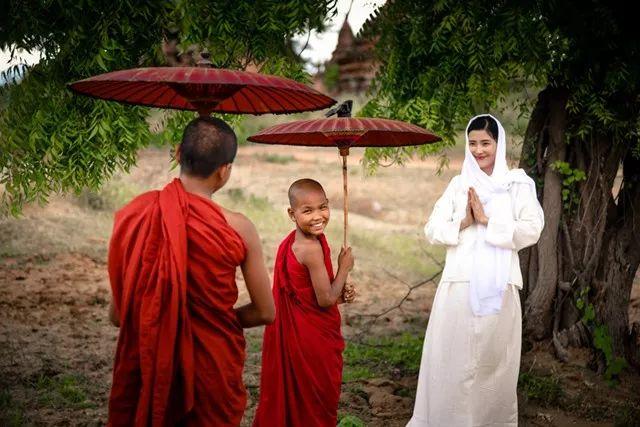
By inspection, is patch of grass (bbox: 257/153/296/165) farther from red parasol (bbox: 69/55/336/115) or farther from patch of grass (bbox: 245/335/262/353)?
red parasol (bbox: 69/55/336/115)

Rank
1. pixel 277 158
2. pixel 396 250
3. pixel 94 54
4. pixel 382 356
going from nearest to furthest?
→ 1. pixel 94 54
2. pixel 382 356
3. pixel 396 250
4. pixel 277 158

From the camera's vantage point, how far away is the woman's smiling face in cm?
432

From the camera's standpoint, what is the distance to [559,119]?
6.21 meters

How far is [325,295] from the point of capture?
399 centimetres

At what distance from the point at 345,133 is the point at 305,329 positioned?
45.8 inches

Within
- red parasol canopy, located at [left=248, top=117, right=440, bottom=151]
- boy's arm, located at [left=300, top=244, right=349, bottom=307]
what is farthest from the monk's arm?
red parasol canopy, located at [left=248, top=117, right=440, bottom=151]

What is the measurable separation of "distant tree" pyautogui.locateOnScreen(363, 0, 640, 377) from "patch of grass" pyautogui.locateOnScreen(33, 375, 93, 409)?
10.8ft

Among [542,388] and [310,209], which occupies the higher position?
[310,209]

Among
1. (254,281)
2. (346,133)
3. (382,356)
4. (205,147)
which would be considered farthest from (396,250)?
(205,147)

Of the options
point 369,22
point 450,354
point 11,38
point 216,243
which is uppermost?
point 369,22

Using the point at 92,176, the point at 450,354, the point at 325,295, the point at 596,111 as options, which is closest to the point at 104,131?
the point at 92,176

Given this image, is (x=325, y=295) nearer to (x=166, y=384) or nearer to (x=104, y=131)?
(x=166, y=384)

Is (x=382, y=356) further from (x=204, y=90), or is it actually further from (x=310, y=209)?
(x=204, y=90)

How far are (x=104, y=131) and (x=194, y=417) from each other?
2.69 meters
